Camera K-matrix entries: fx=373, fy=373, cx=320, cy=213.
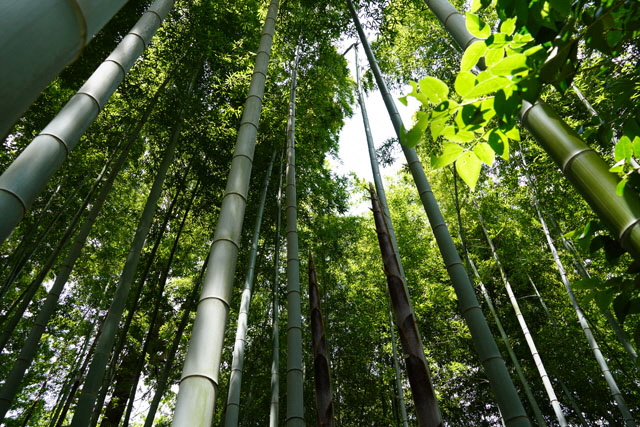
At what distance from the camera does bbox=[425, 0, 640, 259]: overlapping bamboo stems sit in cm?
61

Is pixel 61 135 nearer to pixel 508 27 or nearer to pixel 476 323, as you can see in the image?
pixel 508 27

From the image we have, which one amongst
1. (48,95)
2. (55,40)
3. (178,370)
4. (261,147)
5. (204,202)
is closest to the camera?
(55,40)

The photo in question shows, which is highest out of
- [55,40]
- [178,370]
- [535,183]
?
[535,183]

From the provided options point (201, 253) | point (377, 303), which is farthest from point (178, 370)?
point (377, 303)

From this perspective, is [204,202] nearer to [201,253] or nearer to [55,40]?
[201,253]

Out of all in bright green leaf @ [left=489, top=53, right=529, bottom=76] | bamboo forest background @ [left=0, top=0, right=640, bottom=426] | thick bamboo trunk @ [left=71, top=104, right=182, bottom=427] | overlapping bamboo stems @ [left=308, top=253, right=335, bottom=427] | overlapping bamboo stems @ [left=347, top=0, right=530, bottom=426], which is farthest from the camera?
bamboo forest background @ [left=0, top=0, right=640, bottom=426]

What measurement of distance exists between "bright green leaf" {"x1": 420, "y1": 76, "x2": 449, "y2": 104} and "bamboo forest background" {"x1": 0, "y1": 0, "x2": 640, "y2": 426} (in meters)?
2.39

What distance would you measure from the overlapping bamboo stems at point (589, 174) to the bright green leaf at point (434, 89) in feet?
0.84

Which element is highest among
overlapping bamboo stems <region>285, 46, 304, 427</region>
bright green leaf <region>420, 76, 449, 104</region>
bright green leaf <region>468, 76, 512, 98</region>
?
overlapping bamboo stems <region>285, 46, 304, 427</region>

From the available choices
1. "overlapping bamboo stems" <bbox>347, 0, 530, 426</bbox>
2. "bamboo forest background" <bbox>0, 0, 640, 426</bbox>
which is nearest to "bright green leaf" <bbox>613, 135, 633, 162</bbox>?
"overlapping bamboo stems" <bbox>347, 0, 530, 426</bbox>

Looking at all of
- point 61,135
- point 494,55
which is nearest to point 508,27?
point 494,55

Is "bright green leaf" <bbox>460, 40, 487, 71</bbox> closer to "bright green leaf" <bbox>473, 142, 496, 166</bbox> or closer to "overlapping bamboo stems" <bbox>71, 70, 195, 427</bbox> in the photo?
"bright green leaf" <bbox>473, 142, 496, 166</bbox>

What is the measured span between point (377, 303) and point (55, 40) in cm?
764

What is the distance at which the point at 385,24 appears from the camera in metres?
4.32
